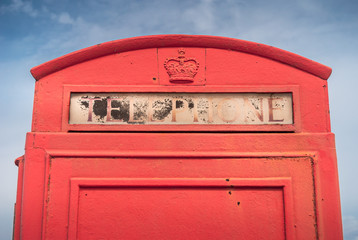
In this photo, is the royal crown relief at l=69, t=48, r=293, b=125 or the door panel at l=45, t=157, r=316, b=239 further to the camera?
the royal crown relief at l=69, t=48, r=293, b=125

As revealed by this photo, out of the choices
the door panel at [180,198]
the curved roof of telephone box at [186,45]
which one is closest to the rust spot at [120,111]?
the door panel at [180,198]

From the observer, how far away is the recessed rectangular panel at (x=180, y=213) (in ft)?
6.95

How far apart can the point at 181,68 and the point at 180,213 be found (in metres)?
1.03

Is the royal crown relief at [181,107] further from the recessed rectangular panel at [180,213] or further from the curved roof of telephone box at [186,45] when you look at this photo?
the recessed rectangular panel at [180,213]

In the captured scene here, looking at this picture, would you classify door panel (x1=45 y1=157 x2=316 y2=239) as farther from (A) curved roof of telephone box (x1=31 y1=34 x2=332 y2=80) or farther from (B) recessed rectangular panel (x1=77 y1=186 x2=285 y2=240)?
(A) curved roof of telephone box (x1=31 y1=34 x2=332 y2=80)

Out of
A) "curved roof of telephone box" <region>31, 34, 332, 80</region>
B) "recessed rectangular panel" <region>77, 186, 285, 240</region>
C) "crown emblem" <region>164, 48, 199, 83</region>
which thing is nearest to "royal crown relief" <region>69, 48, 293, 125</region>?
"crown emblem" <region>164, 48, 199, 83</region>

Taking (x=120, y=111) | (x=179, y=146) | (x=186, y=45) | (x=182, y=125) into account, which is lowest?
(x=179, y=146)

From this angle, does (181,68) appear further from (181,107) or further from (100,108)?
(100,108)

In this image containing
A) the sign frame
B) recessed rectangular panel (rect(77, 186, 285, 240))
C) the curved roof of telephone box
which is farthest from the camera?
the curved roof of telephone box

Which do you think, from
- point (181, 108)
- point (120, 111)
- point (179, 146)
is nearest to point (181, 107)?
point (181, 108)

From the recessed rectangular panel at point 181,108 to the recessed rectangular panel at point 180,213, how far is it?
0.48m

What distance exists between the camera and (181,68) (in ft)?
7.64

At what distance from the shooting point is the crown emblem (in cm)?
232

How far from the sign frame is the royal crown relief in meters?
0.03
